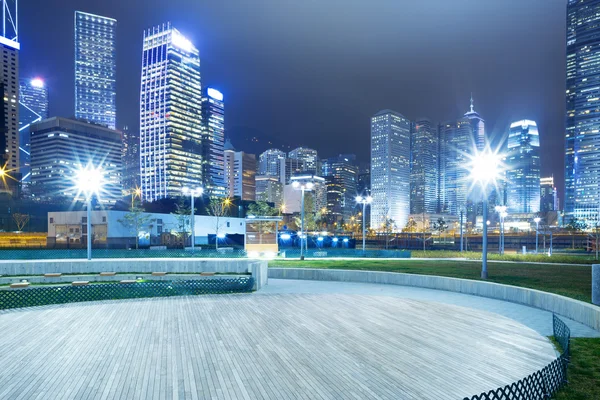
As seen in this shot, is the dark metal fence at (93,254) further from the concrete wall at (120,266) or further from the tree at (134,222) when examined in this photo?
the tree at (134,222)

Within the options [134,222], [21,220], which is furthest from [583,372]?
[21,220]

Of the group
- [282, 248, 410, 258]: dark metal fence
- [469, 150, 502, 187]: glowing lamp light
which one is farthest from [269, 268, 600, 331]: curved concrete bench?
[282, 248, 410, 258]: dark metal fence

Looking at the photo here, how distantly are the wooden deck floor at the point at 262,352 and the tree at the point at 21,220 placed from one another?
74.3 meters

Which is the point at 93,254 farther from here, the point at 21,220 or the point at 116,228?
the point at 21,220

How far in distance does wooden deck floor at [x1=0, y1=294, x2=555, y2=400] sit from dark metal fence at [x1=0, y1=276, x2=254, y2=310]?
3.01 feet

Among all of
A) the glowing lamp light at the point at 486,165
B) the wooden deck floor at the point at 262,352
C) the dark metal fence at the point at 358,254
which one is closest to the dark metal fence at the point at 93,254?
the dark metal fence at the point at 358,254

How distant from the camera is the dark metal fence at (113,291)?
15.6 m

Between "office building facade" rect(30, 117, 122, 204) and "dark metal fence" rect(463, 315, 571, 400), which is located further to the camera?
"office building facade" rect(30, 117, 122, 204)

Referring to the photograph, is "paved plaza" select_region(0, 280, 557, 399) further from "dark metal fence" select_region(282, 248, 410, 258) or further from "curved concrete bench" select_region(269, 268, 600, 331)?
"dark metal fence" select_region(282, 248, 410, 258)

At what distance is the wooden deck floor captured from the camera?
7.46 m

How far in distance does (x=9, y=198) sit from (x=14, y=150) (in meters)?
109

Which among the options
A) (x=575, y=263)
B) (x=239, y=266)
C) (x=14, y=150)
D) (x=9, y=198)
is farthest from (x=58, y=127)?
(x=575, y=263)

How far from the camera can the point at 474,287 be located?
18.9 m

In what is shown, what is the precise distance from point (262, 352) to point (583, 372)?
290 inches
